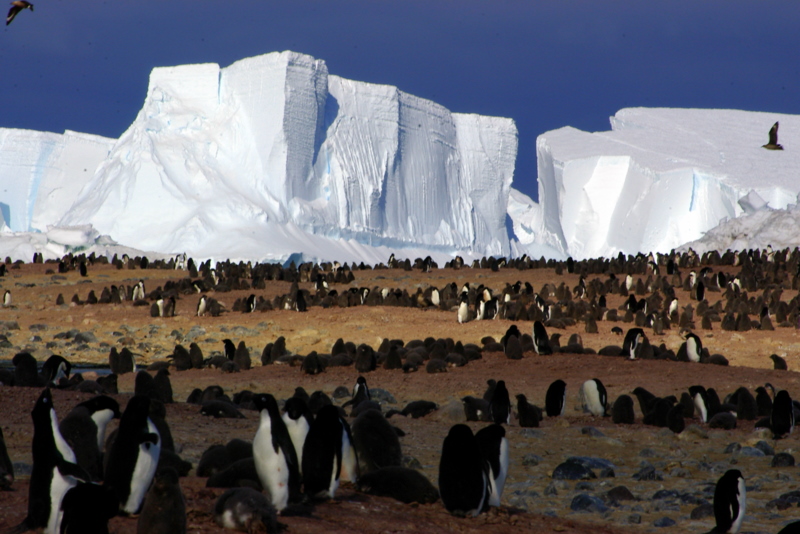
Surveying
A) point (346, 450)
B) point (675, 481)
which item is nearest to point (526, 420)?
point (675, 481)

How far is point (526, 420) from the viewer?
7.23m

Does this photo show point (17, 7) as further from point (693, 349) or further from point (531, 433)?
point (693, 349)

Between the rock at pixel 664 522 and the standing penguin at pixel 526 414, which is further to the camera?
the standing penguin at pixel 526 414

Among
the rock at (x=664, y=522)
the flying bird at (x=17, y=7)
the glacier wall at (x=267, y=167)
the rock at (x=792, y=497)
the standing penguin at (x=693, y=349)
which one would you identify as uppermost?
the glacier wall at (x=267, y=167)

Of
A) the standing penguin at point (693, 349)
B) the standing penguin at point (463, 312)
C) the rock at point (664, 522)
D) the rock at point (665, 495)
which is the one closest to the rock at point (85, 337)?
the standing penguin at point (463, 312)

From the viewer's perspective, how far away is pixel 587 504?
173 inches

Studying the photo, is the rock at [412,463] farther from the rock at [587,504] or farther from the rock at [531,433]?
the rock at [531,433]

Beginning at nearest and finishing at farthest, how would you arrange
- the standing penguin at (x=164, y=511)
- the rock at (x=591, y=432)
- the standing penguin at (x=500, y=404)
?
the standing penguin at (x=164, y=511)
the rock at (x=591, y=432)
the standing penguin at (x=500, y=404)

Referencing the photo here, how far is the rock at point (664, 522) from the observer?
13.3 ft

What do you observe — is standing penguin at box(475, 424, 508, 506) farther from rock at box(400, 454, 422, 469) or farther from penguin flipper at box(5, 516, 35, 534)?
penguin flipper at box(5, 516, 35, 534)

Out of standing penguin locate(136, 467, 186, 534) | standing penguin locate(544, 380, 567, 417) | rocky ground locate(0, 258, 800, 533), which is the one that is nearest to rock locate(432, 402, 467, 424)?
rocky ground locate(0, 258, 800, 533)

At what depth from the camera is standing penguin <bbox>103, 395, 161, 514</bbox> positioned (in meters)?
3.22

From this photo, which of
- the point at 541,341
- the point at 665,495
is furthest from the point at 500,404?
the point at 541,341

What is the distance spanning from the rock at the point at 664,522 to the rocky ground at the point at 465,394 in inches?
0.4
